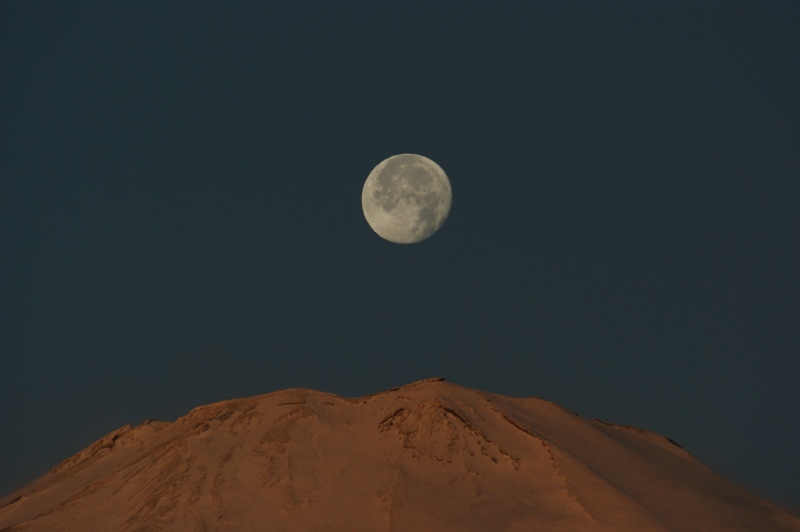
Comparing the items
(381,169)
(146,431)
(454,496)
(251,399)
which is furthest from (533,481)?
(381,169)

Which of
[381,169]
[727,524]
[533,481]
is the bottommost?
[727,524]

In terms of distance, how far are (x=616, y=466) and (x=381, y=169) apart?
29078 mm

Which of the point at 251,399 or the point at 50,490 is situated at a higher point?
the point at 251,399

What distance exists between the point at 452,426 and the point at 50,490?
21.7 metres

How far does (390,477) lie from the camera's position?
3180cm

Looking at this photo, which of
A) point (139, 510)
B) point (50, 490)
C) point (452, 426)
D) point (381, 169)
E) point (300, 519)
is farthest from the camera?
point (381, 169)

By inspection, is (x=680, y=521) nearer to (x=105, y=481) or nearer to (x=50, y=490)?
(x=105, y=481)

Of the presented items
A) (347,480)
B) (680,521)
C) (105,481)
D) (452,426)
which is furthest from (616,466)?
(105,481)

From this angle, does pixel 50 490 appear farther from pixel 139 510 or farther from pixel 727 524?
pixel 727 524

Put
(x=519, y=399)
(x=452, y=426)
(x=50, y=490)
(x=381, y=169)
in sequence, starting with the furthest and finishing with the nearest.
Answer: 1. (x=381, y=169)
2. (x=519, y=399)
3. (x=50, y=490)
4. (x=452, y=426)

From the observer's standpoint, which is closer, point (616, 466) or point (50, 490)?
point (616, 466)

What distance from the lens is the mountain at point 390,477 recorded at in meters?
29.9

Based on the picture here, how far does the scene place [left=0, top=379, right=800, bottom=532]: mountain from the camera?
29859mm

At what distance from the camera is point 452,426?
34.9 meters
